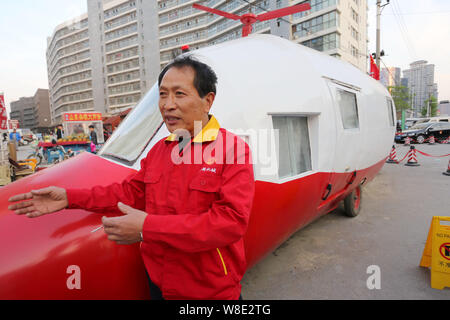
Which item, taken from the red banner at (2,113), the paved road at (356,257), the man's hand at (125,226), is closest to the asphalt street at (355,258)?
the paved road at (356,257)

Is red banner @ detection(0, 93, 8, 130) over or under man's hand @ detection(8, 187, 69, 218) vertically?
over

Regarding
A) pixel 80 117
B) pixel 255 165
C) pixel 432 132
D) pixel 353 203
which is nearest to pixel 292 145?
pixel 255 165

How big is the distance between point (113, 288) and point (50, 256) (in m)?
0.38

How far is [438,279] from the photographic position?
9.48ft

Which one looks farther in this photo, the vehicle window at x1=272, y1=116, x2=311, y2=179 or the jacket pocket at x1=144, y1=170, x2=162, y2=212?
the vehicle window at x1=272, y1=116, x2=311, y2=179

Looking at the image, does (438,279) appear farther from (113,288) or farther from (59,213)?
(59,213)

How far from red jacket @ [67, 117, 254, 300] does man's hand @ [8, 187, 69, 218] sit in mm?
60

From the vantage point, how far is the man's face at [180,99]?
1.30 metres

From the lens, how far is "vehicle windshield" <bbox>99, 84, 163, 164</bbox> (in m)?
2.21

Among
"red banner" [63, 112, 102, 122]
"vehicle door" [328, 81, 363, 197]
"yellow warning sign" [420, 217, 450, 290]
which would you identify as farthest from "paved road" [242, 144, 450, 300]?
"red banner" [63, 112, 102, 122]

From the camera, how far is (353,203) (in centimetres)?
491

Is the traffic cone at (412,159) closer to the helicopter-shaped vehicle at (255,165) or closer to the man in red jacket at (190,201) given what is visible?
the helicopter-shaped vehicle at (255,165)

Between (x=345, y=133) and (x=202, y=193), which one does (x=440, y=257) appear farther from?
(x=202, y=193)

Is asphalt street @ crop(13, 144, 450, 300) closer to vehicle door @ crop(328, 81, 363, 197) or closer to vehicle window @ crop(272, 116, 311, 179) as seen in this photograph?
vehicle door @ crop(328, 81, 363, 197)
